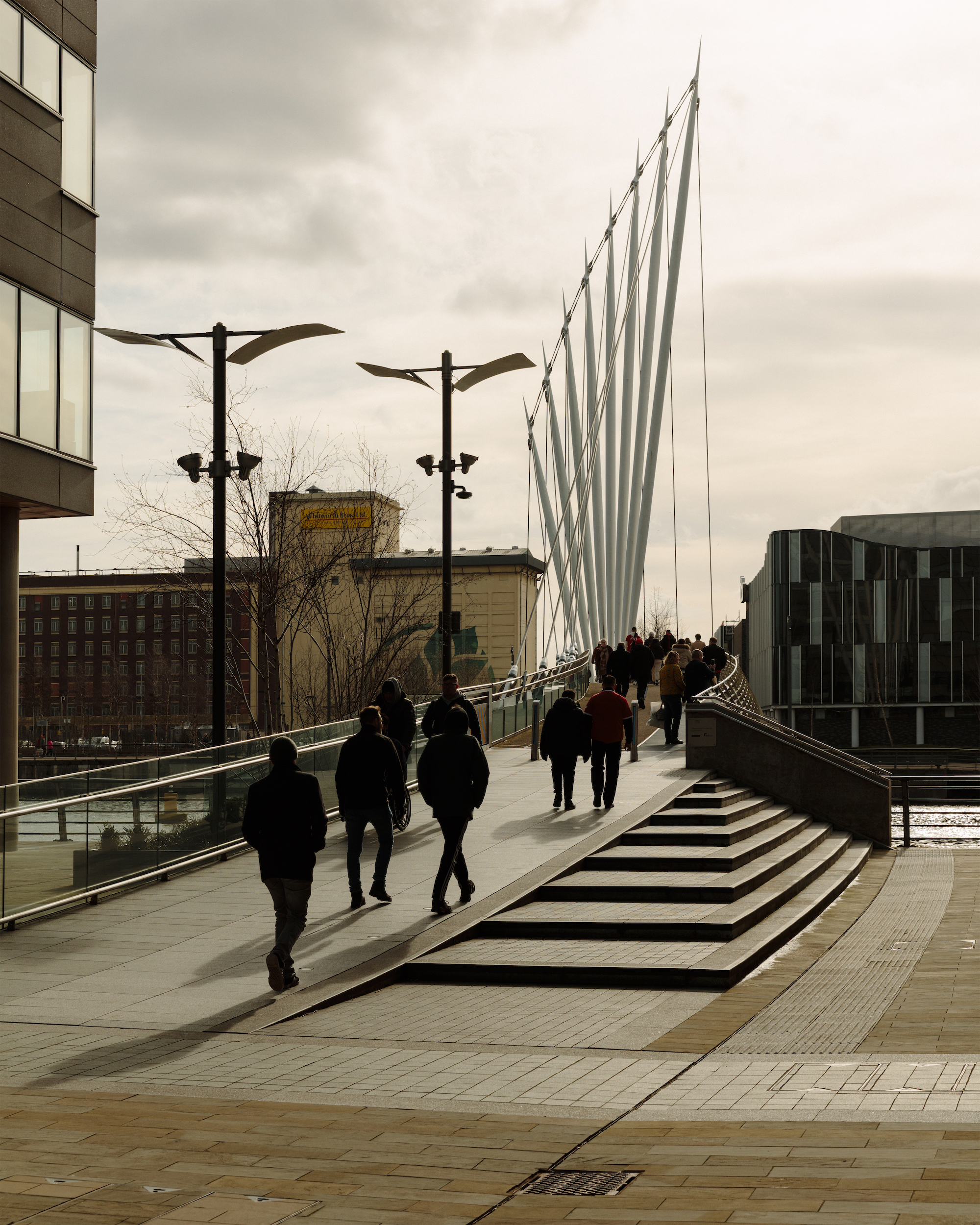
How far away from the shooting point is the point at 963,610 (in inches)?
2977

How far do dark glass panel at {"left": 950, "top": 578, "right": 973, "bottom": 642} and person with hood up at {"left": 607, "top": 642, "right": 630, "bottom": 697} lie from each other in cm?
5005

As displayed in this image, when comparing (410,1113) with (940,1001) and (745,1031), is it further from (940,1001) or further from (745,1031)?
(940,1001)

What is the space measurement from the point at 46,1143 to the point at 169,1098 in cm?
96

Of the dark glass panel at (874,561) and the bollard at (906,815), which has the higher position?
the dark glass panel at (874,561)

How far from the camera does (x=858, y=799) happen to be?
74.0 ft

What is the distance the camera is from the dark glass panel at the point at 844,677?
252 ft

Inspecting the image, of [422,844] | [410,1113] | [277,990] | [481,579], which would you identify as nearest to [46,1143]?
[410,1113]

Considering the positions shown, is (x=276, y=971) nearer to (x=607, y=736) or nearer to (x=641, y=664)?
(x=607, y=736)

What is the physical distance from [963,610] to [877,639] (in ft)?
15.4

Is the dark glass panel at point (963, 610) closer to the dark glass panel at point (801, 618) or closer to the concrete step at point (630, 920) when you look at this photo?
the dark glass panel at point (801, 618)

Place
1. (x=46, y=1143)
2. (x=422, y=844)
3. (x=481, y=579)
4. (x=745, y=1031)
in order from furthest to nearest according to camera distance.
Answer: (x=481, y=579)
(x=422, y=844)
(x=745, y=1031)
(x=46, y=1143)

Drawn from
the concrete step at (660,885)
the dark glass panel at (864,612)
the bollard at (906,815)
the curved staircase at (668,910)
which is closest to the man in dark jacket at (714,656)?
the bollard at (906,815)

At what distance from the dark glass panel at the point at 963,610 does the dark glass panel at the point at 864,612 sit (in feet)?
13.8

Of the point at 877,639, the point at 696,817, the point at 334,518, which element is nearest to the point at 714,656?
the point at 334,518
